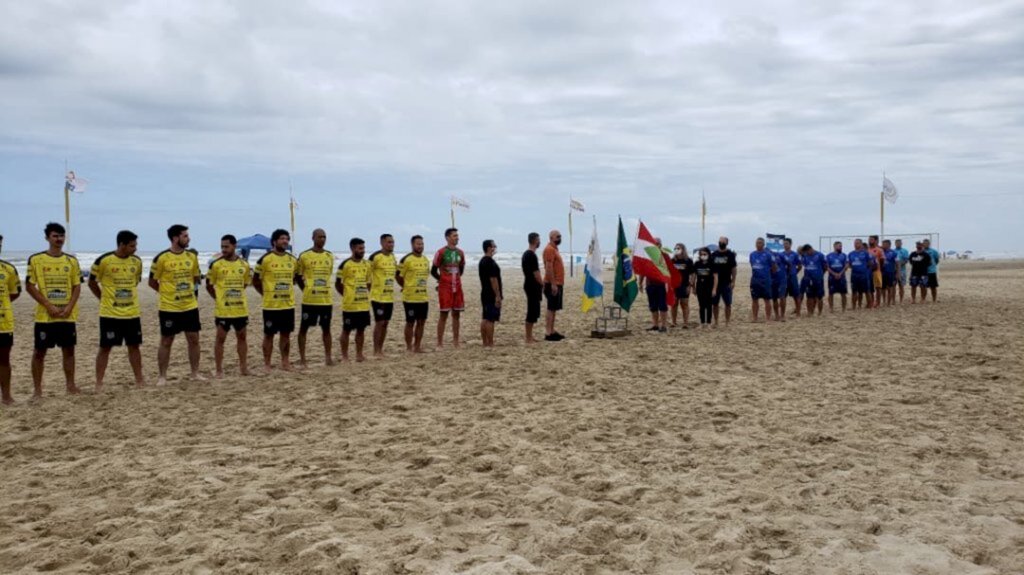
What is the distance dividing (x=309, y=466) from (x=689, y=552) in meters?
2.56

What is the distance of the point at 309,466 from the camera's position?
513 centimetres

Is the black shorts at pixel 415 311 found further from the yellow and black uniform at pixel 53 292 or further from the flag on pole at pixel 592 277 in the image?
the yellow and black uniform at pixel 53 292

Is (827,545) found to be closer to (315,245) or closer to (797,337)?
(315,245)

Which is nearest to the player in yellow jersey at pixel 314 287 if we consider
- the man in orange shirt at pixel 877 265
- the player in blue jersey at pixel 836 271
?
the player in blue jersey at pixel 836 271

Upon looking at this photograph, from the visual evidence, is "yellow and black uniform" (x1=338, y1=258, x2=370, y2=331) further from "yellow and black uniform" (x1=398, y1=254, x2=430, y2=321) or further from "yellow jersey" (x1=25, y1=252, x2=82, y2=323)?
"yellow jersey" (x1=25, y1=252, x2=82, y2=323)

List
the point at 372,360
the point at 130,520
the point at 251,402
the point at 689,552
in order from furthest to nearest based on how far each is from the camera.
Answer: the point at 372,360, the point at 251,402, the point at 130,520, the point at 689,552

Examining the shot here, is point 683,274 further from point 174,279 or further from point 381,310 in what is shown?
point 174,279

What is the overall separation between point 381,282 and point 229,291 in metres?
2.06

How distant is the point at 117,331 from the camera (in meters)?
7.81

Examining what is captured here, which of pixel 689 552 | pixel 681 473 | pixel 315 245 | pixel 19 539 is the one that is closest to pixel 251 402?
pixel 315 245

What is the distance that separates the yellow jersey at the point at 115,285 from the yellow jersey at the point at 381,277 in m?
3.03

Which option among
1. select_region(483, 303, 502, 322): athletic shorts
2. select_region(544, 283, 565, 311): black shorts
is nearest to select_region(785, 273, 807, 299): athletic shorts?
select_region(544, 283, 565, 311): black shorts

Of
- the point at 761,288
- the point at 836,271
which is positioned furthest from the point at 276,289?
the point at 836,271

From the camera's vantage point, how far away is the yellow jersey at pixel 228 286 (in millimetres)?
8711
